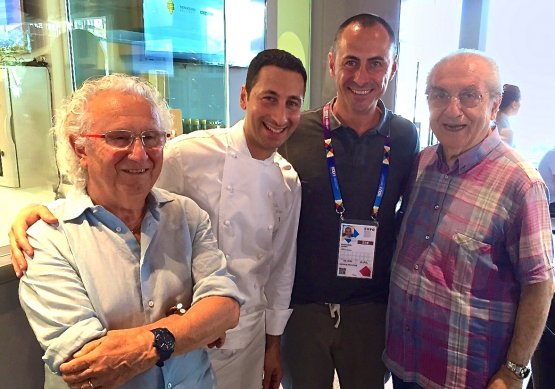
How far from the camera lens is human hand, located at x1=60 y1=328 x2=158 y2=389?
0.97m

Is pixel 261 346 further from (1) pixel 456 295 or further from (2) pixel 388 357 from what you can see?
(1) pixel 456 295

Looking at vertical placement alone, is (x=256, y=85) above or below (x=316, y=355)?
above

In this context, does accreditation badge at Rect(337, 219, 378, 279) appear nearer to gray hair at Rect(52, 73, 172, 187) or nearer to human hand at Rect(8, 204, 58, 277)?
gray hair at Rect(52, 73, 172, 187)

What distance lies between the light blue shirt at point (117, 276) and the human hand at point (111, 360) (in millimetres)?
24

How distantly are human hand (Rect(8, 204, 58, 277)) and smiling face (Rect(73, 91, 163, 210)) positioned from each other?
13cm

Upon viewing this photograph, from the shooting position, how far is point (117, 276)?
112cm

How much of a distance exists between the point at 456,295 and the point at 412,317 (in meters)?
0.18

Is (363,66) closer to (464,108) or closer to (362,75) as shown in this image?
(362,75)

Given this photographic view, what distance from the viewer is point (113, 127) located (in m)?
1.11

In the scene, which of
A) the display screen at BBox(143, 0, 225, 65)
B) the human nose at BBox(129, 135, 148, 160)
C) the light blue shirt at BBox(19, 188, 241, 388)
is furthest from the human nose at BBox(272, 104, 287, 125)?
the display screen at BBox(143, 0, 225, 65)

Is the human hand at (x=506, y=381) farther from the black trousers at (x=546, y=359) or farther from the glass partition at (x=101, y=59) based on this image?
the glass partition at (x=101, y=59)

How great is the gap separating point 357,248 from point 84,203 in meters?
1.00

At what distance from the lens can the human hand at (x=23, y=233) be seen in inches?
43.4

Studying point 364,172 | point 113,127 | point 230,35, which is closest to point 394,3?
point 230,35
